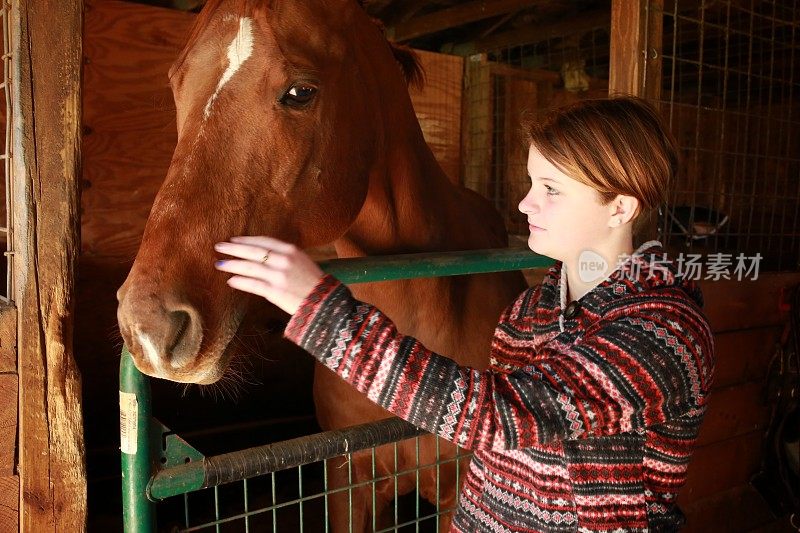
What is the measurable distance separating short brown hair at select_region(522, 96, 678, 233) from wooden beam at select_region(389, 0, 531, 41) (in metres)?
3.05

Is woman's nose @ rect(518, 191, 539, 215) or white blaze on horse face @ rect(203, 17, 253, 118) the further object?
white blaze on horse face @ rect(203, 17, 253, 118)

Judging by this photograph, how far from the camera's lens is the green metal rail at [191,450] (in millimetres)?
1046

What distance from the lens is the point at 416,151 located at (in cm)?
202

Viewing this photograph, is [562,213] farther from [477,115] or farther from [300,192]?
[477,115]

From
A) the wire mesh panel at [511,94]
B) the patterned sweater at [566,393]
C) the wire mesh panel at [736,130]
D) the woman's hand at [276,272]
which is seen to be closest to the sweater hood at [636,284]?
the patterned sweater at [566,393]

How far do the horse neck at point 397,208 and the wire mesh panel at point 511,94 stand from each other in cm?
268

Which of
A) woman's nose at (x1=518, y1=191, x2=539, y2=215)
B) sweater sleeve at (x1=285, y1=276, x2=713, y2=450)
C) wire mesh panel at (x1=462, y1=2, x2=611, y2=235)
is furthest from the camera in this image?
wire mesh panel at (x1=462, y1=2, x2=611, y2=235)

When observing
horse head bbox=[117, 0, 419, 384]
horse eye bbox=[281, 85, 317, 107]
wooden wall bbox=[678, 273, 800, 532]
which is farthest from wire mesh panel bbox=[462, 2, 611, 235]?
horse eye bbox=[281, 85, 317, 107]

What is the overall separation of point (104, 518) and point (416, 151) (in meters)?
2.43

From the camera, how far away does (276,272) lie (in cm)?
92

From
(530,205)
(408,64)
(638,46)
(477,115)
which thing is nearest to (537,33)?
(477,115)

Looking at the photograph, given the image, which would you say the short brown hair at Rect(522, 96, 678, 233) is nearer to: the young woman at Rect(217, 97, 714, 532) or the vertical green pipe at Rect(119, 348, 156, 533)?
the young woman at Rect(217, 97, 714, 532)

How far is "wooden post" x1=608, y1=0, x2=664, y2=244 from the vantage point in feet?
7.30

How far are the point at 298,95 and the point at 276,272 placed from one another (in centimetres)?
63
